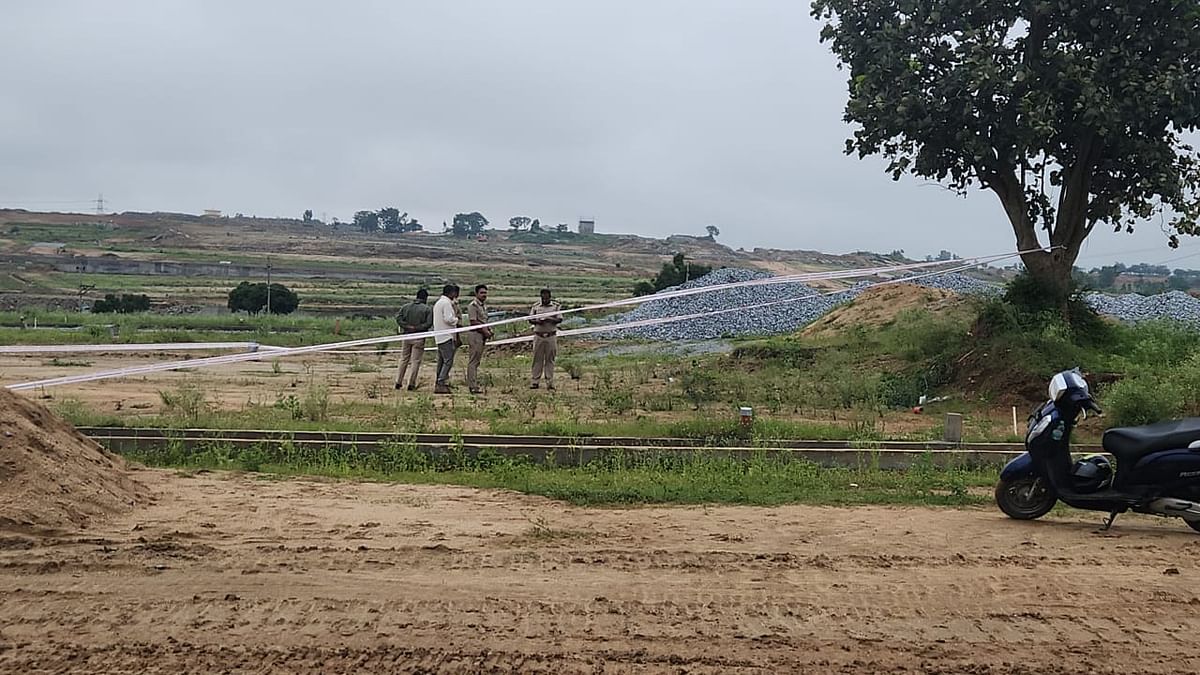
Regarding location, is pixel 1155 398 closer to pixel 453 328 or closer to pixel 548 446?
pixel 548 446

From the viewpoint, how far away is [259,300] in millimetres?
42656

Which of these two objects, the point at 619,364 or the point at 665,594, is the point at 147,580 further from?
the point at 619,364

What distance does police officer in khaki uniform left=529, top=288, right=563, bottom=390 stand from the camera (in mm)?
16795

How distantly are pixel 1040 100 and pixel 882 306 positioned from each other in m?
11.5

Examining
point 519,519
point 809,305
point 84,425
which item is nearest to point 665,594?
point 519,519

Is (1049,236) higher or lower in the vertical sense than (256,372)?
higher

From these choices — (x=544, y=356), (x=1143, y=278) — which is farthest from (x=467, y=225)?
(x=544, y=356)

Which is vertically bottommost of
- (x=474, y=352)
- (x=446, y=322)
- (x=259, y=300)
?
(x=259, y=300)

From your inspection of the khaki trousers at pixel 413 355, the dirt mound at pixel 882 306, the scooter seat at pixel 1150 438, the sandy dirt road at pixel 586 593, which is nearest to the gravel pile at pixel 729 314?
the dirt mound at pixel 882 306

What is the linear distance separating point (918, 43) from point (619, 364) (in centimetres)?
906

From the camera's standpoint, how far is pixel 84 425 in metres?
11.5

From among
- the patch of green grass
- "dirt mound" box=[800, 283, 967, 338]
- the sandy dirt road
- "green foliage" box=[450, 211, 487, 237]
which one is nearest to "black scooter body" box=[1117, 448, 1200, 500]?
the sandy dirt road

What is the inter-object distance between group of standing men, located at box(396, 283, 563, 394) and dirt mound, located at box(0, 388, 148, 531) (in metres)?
7.53

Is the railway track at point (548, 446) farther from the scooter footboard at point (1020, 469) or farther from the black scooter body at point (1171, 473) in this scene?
the black scooter body at point (1171, 473)
